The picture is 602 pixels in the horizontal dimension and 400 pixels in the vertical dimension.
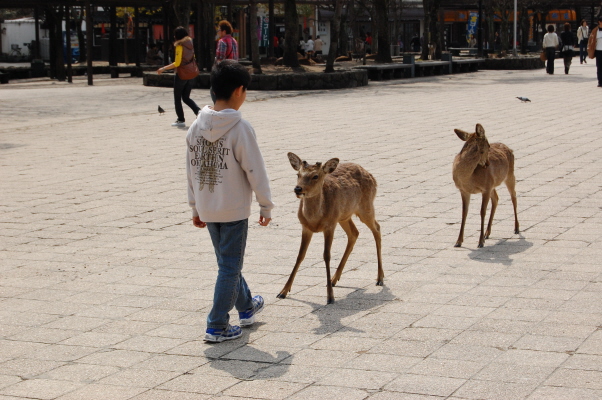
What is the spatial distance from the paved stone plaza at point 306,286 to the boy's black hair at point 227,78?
1541 millimetres

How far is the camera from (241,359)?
5109 millimetres

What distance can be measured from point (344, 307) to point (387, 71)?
2468 cm

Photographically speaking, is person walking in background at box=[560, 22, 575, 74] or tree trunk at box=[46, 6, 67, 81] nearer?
person walking in background at box=[560, 22, 575, 74]

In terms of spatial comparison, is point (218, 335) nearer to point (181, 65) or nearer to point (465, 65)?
point (181, 65)

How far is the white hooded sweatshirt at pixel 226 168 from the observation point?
5254 millimetres

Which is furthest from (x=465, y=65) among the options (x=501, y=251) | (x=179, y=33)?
(x=501, y=251)

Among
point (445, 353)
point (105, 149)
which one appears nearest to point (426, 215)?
point (445, 353)

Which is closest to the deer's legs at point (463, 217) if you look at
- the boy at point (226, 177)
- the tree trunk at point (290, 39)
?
the boy at point (226, 177)

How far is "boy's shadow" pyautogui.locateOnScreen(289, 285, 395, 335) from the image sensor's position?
5.64m

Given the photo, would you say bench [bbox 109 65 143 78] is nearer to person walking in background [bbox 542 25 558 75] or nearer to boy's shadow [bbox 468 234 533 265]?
person walking in background [bbox 542 25 558 75]

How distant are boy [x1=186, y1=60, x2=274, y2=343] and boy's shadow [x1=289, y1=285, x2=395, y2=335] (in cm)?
64

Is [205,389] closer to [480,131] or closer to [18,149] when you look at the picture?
[480,131]

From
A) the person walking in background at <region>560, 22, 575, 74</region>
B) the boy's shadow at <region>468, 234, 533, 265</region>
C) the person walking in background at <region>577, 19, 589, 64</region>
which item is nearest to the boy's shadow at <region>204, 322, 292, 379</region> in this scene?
the boy's shadow at <region>468, 234, 533, 265</region>

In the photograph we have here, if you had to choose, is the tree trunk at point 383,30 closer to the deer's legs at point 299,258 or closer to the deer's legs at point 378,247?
the deer's legs at point 378,247
